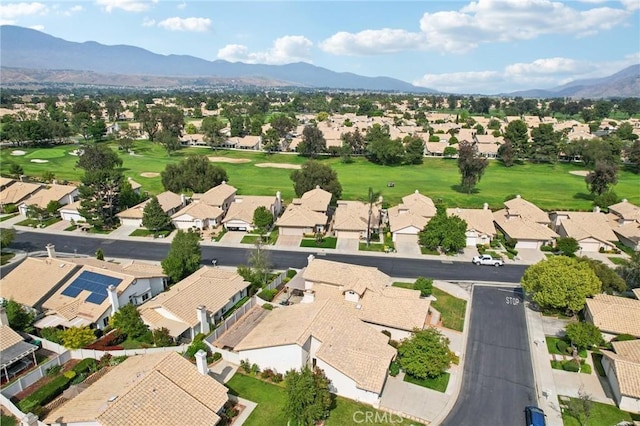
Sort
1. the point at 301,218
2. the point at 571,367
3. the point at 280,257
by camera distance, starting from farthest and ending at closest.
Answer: the point at 301,218 < the point at 280,257 < the point at 571,367

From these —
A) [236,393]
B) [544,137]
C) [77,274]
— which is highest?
[544,137]

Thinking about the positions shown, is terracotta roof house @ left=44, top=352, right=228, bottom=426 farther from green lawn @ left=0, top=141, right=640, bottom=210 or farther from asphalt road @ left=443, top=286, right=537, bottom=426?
green lawn @ left=0, top=141, right=640, bottom=210

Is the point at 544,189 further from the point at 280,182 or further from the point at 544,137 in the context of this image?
the point at 280,182

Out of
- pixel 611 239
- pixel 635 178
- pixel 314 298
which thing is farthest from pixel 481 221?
pixel 635 178

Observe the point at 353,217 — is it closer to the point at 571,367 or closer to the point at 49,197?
the point at 571,367

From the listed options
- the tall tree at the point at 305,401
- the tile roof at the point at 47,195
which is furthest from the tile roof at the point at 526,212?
the tile roof at the point at 47,195

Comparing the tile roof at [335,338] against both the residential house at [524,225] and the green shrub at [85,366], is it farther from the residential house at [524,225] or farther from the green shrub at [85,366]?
the residential house at [524,225]

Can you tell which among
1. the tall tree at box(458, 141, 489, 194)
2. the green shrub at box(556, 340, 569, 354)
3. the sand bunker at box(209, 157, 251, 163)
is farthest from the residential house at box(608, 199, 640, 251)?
the sand bunker at box(209, 157, 251, 163)
